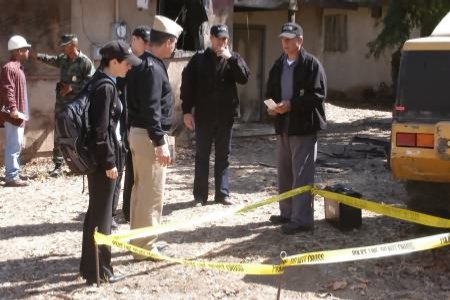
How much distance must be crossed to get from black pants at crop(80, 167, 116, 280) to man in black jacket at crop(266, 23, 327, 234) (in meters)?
2.04

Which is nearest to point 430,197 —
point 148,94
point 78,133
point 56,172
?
point 148,94

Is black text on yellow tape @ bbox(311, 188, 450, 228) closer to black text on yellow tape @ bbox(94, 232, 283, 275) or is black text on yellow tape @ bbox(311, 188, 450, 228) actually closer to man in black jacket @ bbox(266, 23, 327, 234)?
man in black jacket @ bbox(266, 23, 327, 234)

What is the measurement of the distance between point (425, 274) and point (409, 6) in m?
9.32

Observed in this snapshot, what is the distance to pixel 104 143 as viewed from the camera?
5.52 meters

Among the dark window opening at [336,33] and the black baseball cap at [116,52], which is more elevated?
the dark window opening at [336,33]

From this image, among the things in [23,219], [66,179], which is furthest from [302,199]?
[66,179]

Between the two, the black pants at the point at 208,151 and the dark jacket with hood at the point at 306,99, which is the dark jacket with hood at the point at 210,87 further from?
the dark jacket with hood at the point at 306,99

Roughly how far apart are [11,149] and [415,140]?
6024mm

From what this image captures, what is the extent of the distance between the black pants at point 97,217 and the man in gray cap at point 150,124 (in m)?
0.51

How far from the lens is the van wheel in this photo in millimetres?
6363

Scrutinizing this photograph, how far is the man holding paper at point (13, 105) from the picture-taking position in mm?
9789

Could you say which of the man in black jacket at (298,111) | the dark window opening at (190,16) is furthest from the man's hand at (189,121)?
the dark window opening at (190,16)

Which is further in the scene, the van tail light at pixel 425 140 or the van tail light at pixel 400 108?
the van tail light at pixel 400 108

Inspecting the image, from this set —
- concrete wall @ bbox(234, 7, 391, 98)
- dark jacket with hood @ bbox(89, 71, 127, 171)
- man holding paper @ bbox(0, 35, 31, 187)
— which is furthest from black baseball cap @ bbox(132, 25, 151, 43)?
concrete wall @ bbox(234, 7, 391, 98)
